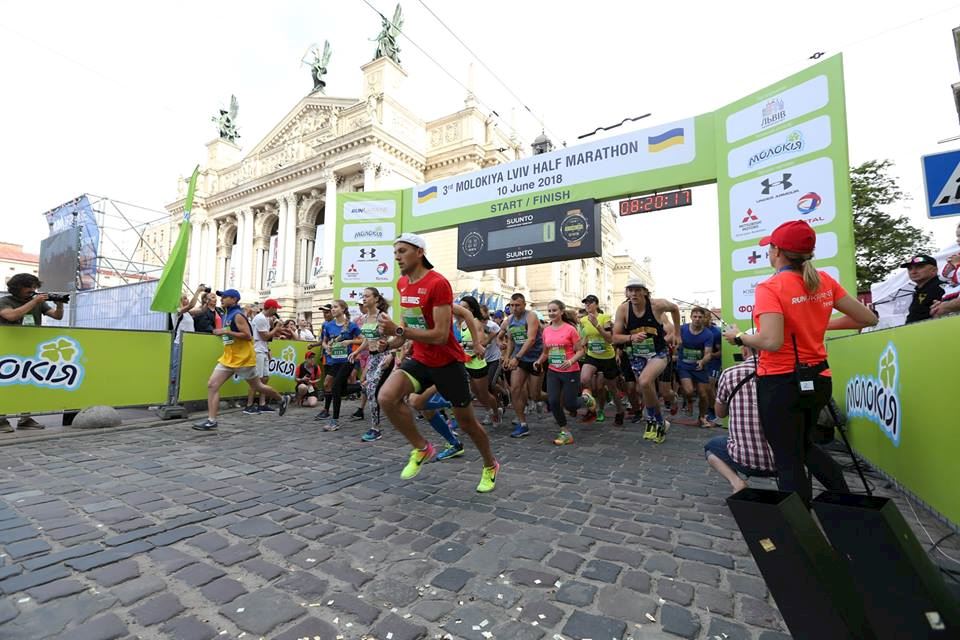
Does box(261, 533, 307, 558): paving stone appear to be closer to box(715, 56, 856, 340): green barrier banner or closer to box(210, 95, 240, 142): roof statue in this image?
box(715, 56, 856, 340): green barrier banner

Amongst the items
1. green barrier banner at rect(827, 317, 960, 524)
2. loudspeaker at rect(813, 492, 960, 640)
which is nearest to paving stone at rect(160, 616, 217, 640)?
loudspeaker at rect(813, 492, 960, 640)

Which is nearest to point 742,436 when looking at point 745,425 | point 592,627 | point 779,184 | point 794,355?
point 745,425

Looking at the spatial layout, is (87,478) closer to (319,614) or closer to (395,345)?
(395,345)

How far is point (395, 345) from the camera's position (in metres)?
3.74

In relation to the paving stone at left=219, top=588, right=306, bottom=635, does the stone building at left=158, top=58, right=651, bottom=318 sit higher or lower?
higher

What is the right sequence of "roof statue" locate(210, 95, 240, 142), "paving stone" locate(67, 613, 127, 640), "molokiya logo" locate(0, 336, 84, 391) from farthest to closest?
"roof statue" locate(210, 95, 240, 142) < "molokiya logo" locate(0, 336, 84, 391) < "paving stone" locate(67, 613, 127, 640)

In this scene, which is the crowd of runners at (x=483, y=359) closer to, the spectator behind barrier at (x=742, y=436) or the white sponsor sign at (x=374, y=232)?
the spectator behind barrier at (x=742, y=436)

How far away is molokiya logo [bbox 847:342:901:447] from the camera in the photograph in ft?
11.6

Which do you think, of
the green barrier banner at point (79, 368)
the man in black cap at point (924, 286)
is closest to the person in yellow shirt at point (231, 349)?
the green barrier banner at point (79, 368)

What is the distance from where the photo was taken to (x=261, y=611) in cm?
190

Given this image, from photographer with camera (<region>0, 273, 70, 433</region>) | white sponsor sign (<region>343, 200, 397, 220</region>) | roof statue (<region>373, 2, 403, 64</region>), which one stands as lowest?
photographer with camera (<region>0, 273, 70, 433</region>)

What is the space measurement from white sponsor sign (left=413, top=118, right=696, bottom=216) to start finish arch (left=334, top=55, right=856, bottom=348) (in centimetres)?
2

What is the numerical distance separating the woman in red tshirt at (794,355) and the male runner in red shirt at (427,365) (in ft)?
6.55

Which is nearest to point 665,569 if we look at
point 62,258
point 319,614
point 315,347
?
point 319,614
